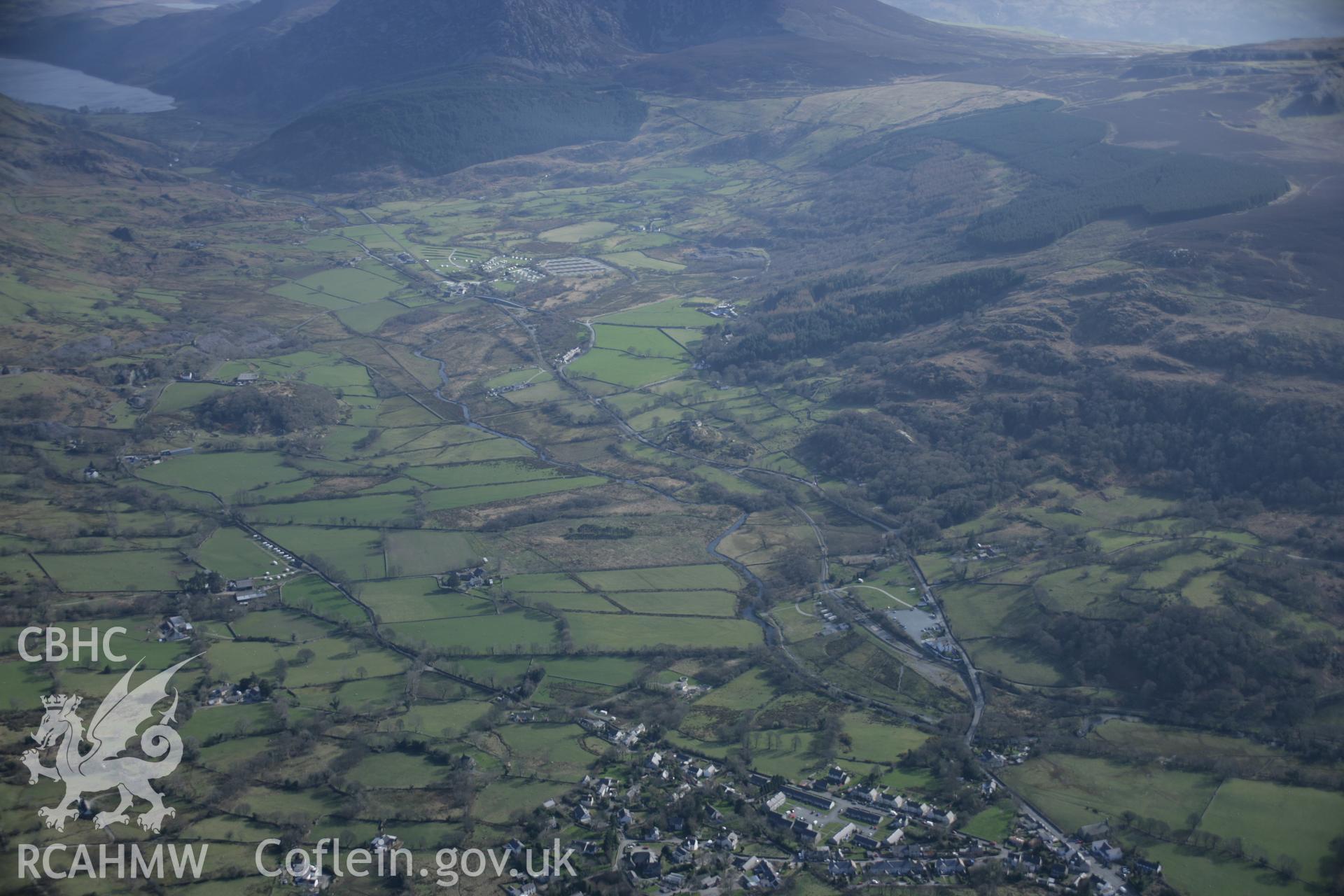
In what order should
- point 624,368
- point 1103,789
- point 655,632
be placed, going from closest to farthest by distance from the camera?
point 1103,789
point 655,632
point 624,368

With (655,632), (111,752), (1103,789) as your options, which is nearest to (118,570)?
(111,752)

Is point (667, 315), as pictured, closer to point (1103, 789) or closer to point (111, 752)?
point (1103, 789)

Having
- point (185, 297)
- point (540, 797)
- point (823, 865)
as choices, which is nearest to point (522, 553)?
point (540, 797)

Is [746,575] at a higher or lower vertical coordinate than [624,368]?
lower

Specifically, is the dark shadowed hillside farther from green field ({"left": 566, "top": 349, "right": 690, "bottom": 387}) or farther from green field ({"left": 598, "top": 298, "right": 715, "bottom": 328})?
green field ({"left": 566, "top": 349, "right": 690, "bottom": 387})

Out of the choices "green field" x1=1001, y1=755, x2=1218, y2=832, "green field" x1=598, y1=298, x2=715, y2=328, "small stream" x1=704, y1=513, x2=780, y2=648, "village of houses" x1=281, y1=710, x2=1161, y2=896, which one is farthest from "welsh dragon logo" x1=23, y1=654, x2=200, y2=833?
"green field" x1=598, y1=298, x2=715, y2=328

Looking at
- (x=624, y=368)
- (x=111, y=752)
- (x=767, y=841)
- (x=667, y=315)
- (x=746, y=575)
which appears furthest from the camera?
(x=667, y=315)
